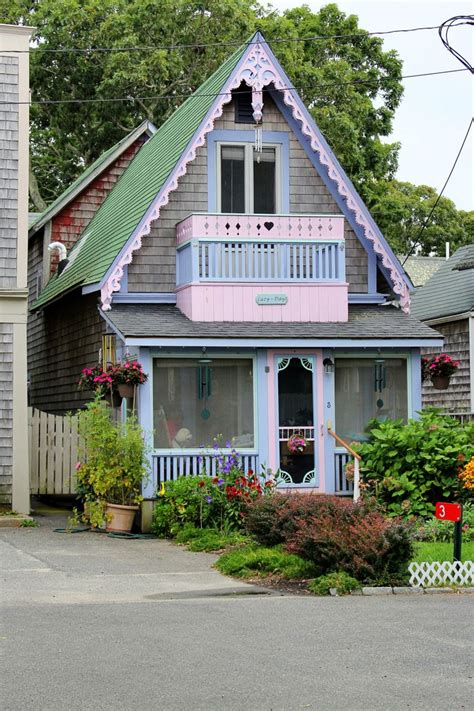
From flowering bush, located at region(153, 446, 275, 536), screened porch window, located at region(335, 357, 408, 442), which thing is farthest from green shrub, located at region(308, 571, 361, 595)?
screened porch window, located at region(335, 357, 408, 442)

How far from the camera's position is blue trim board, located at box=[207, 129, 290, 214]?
20609 millimetres

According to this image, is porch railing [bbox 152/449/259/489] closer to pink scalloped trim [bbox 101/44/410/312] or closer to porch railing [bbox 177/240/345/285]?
pink scalloped trim [bbox 101/44/410/312]

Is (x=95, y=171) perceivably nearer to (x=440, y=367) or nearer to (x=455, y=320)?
(x=455, y=320)

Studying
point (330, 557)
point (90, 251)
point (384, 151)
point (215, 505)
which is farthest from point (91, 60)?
point (330, 557)

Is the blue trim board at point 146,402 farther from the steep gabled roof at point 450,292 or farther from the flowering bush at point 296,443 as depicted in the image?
the steep gabled roof at point 450,292

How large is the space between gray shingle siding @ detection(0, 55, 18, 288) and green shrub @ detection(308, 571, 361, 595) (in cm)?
925

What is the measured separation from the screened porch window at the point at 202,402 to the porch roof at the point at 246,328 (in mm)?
590

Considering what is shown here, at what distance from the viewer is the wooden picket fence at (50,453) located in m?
23.1

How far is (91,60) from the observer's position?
37.7m

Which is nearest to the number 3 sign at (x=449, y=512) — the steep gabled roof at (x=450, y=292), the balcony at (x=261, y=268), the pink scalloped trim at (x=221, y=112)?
the balcony at (x=261, y=268)

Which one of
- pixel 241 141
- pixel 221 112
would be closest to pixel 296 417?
pixel 241 141

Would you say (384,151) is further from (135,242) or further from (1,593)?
(1,593)

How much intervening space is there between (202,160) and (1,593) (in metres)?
10.2

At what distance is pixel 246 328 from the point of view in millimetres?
19625
